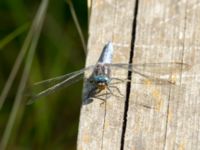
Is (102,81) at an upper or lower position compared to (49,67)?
lower

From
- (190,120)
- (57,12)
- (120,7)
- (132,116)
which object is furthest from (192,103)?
(57,12)

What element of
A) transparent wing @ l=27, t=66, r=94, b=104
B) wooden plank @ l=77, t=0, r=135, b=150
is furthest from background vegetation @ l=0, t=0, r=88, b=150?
wooden plank @ l=77, t=0, r=135, b=150

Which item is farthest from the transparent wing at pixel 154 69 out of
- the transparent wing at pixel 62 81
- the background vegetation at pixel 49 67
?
the background vegetation at pixel 49 67

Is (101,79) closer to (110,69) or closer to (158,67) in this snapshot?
(110,69)

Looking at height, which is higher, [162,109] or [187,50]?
[187,50]

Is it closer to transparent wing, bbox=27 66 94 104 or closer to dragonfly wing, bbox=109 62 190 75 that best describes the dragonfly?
dragonfly wing, bbox=109 62 190 75

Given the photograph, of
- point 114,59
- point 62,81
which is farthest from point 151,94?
point 62,81

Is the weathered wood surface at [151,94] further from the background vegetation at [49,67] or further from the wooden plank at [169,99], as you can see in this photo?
the background vegetation at [49,67]

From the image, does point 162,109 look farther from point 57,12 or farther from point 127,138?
point 57,12

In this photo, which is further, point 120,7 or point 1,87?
point 1,87
